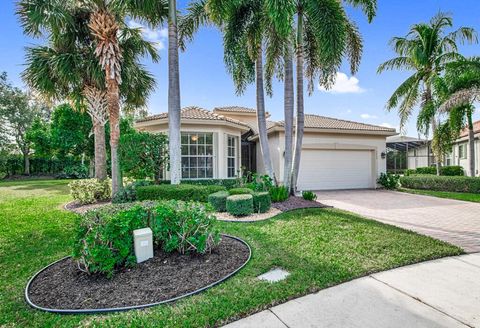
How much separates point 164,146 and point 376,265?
9251 millimetres

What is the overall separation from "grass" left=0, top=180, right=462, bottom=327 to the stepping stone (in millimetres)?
101

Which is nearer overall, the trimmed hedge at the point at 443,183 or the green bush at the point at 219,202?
the green bush at the point at 219,202

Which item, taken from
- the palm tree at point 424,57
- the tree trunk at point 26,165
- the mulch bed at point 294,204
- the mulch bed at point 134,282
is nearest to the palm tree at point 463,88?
the palm tree at point 424,57

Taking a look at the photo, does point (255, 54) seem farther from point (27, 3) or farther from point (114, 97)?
point (27, 3)

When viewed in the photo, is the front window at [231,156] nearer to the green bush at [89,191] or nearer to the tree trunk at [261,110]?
the tree trunk at [261,110]

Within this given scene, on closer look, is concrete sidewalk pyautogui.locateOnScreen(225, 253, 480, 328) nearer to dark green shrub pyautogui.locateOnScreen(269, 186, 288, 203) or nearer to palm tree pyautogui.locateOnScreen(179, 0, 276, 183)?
dark green shrub pyautogui.locateOnScreen(269, 186, 288, 203)

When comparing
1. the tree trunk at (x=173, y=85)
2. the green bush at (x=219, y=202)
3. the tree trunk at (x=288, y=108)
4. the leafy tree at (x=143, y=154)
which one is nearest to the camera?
the green bush at (x=219, y=202)

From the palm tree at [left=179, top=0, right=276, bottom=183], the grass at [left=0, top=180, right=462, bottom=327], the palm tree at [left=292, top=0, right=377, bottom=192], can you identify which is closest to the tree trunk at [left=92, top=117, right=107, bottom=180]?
the grass at [left=0, top=180, right=462, bottom=327]

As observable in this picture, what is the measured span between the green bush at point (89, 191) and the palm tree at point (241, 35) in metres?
6.68

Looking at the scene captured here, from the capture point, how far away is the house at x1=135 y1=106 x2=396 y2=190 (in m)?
12.5

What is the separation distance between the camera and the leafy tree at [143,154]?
10141mm

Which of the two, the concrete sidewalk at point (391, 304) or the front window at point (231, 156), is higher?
the front window at point (231, 156)

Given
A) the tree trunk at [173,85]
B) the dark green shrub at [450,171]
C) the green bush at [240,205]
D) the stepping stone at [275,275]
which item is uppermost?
the tree trunk at [173,85]

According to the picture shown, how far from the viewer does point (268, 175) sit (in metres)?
9.98
